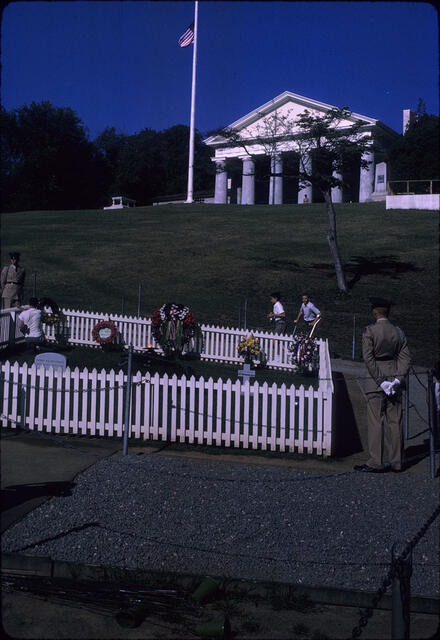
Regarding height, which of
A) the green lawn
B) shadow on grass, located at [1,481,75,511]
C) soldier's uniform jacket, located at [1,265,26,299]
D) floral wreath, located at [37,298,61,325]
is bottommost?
shadow on grass, located at [1,481,75,511]

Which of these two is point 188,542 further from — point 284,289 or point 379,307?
point 284,289

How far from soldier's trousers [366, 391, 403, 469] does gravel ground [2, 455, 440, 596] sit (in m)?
0.25

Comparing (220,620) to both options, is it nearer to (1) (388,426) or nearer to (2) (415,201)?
(1) (388,426)

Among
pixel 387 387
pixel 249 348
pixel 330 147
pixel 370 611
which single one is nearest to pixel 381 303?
pixel 387 387

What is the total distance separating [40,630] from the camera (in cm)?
366

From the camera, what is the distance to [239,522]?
5.71 meters

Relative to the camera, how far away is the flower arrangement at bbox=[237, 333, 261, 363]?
48.0 ft

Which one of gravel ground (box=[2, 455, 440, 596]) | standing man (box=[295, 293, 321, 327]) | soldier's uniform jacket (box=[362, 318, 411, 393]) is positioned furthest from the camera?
standing man (box=[295, 293, 321, 327])

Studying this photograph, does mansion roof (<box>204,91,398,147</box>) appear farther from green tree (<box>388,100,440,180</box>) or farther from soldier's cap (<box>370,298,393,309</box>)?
soldier's cap (<box>370,298,393,309</box>)

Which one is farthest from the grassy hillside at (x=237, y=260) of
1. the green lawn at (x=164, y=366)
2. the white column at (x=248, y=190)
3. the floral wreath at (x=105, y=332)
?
the white column at (x=248, y=190)

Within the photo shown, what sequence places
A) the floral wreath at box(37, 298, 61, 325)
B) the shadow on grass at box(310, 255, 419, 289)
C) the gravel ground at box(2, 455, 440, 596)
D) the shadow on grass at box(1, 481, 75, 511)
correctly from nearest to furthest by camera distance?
the gravel ground at box(2, 455, 440, 596), the shadow on grass at box(1, 481, 75, 511), the floral wreath at box(37, 298, 61, 325), the shadow on grass at box(310, 255, 419, 289)

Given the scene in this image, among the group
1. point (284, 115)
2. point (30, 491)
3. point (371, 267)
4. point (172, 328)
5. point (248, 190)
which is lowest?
point (30, 491)

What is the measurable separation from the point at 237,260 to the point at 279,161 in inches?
186

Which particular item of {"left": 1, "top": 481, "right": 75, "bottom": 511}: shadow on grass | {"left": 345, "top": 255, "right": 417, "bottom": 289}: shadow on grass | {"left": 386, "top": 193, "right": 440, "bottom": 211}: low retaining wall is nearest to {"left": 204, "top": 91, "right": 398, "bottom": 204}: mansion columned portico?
{"left": 386, "top": 193, "right": 440, "bottom": 211}: low retaining wall
